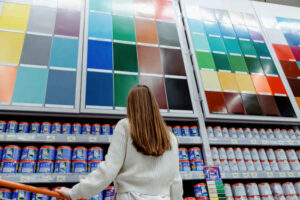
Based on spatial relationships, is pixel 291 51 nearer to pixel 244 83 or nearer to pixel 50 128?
pixel 244 83

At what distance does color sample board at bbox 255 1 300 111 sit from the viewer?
379cm

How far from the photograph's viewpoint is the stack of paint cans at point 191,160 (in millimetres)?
2582

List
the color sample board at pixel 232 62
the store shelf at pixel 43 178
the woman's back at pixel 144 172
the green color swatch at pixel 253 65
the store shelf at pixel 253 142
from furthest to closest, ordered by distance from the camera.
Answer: the green color swatch at pixel 253 65 < the color sample board at pixel 232 62 < the store shelf at pixel 253 142 < the store shelf at pixel 43 178 < the woman's back at pixel 144 172

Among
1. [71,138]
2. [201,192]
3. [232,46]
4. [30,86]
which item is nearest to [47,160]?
[71,138]

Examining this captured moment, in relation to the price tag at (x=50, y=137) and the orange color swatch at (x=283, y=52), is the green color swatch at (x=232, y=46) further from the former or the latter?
the price tag at (x=50, y=137)

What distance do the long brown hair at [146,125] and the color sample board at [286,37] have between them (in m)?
2.88

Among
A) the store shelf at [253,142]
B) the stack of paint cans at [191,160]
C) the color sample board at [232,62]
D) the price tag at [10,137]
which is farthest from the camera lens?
the color sample board at [232,62]

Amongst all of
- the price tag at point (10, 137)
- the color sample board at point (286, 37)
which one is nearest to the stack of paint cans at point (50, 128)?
the price tag at point (10, 137)

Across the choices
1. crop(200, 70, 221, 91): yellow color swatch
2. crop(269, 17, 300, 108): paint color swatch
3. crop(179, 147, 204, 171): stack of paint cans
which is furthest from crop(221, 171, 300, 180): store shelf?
crop(200, 70, 221, 91): yellow color swatch

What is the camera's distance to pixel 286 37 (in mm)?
4250

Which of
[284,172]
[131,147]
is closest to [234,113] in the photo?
[284,172]

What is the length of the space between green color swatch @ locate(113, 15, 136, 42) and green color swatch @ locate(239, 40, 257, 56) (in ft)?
5.43

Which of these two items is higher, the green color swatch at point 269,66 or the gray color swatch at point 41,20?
the gray color swatch at point 41,20

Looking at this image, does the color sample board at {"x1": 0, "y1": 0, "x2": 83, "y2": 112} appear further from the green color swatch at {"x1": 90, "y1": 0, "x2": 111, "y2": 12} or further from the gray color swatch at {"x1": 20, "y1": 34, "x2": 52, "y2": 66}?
the green color swatch at {"x1": 90, "y1": 0, "x2": 111, "y2": 12}
